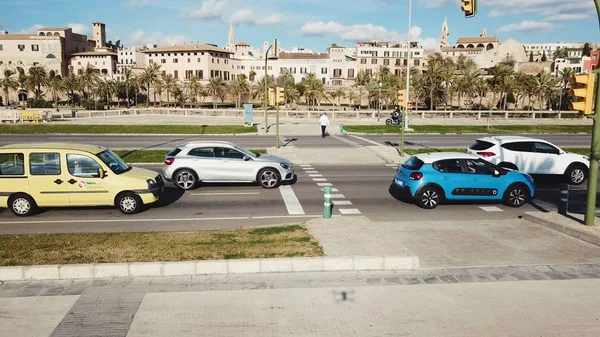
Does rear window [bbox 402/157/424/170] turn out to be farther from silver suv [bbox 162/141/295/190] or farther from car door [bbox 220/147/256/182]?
car door [bbox 220/147/256/182]

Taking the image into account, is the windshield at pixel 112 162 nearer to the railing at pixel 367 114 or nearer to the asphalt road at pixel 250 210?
the asphalt road at pixel 250 210

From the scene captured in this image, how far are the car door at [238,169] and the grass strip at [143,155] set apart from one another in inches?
294

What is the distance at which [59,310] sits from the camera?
6.85m

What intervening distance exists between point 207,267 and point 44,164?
6812 mm

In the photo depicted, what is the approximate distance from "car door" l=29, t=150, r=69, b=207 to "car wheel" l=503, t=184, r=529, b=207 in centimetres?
1282

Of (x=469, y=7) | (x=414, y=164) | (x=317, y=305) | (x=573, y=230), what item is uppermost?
(x=469, y=7)

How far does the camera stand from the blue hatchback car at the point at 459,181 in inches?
538

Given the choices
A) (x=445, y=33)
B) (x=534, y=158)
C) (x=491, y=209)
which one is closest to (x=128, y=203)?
(x=491, y=209)

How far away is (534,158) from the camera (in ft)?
59.8

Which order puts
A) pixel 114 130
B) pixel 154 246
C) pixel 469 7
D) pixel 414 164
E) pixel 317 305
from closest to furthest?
1. pixel 317 305
2. pixel 154 246
3. pixel 414 164
4. pixel 469 7
5. pixel 114 130

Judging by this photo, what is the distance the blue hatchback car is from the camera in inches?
538

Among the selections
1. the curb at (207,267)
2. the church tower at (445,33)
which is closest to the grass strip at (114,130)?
the curb at (207,267)

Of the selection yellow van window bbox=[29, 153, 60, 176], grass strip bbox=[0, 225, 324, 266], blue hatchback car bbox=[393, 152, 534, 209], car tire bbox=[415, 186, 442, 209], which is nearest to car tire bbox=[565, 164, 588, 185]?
blue hatchback car bbox=[393, 152, 534, 209]

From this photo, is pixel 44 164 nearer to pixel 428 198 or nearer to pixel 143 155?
pixel 428 198
